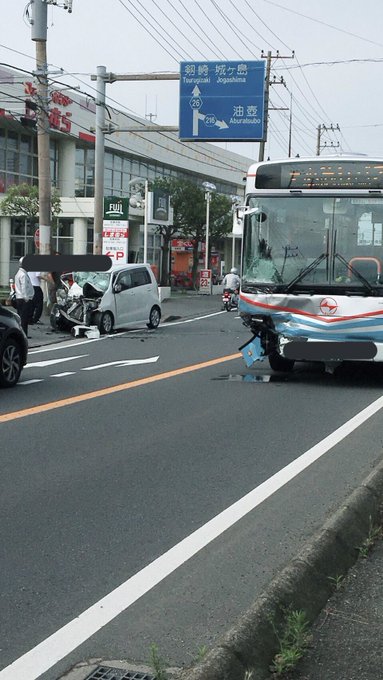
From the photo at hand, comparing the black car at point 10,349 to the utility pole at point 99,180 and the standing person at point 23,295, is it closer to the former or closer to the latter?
the standing person at point 23,295

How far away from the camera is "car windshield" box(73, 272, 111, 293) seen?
23.6 m

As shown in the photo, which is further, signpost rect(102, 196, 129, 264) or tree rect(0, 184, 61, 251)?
tree rect(0, 184, 61, 251)

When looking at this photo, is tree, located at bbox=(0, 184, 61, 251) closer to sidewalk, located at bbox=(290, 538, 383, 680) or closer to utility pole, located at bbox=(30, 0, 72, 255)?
utility pole, located at bbox=(30, 0, 72, 255)

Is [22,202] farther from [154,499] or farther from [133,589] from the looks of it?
[133,589]

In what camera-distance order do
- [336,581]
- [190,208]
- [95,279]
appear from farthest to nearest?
[190,208] < [95,279] < [336,581]

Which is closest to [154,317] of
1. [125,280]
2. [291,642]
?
[125,280]

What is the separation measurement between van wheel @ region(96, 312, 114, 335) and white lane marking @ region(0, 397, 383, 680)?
15.5 meters

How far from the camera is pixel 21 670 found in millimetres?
3799

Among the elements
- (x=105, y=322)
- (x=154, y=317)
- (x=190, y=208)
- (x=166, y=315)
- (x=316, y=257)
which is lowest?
(x=166, y=315)

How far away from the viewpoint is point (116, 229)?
102ft

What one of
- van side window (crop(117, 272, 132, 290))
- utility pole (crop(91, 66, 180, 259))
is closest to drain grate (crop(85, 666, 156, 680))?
van side window (crop(117, 272, 132, 290))

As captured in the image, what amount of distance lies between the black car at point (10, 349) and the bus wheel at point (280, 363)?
3.97 m

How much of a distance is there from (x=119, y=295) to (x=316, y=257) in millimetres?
11450

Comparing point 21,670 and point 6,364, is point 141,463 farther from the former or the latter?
point 6,364
